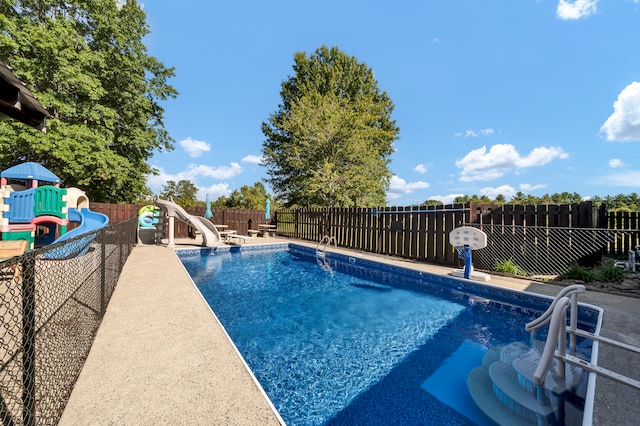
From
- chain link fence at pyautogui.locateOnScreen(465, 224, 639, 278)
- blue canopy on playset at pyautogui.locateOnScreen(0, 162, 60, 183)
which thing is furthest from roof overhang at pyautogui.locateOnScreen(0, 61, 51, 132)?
chain link fence at pyautogui.locateOnScreen(465, 224, 639, 278)

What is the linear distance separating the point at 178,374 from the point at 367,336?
2.81m

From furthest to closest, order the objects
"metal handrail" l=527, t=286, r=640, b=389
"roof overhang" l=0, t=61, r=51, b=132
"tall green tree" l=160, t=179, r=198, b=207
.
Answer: "tall green tree" l=160, t=179, r=198, b=207 → "metal handrail" l=527, t=286, r=640, b=389 → "roof overhang" l=0, t=61, r=51, b=132

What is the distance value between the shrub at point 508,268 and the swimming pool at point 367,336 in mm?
1547

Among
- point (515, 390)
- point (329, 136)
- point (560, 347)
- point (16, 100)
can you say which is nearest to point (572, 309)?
point (560, 347)

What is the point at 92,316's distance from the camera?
3.73 m

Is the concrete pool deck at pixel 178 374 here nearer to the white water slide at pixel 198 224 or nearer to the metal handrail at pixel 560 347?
the metal handrail at pixel 560 347

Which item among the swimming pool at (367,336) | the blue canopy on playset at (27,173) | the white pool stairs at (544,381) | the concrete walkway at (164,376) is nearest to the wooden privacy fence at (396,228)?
the swimming pool at (367,336)

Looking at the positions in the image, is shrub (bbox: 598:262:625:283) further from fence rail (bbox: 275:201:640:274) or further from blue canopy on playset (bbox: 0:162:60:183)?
blue canopy on playset (bbox: 0:162:60:183)

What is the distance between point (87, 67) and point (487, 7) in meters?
20.0

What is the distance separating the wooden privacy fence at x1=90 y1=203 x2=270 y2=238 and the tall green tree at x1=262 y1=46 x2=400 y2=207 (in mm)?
4287

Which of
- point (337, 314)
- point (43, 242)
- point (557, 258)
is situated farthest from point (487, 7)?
point (43, 242)

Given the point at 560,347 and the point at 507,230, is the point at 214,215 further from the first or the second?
A: the point at 560,347

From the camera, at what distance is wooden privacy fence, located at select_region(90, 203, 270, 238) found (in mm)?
15875

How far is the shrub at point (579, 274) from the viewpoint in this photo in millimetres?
6270
